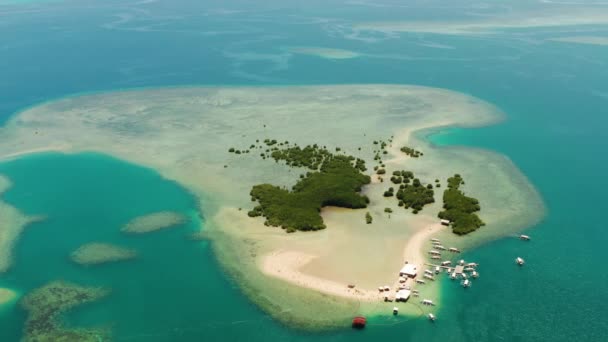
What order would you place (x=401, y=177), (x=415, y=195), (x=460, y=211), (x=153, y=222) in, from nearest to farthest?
(x=460, y=211), (x=153, y=222), (x=415, y=195), (x=401, y=177)

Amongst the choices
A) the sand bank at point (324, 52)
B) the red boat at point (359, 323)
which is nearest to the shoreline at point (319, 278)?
the red boat at point (359, 323)

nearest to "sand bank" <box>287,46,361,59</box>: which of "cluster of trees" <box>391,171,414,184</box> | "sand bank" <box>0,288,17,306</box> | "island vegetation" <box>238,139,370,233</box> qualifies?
"island vegetation" <box>238,139,370,233</box>

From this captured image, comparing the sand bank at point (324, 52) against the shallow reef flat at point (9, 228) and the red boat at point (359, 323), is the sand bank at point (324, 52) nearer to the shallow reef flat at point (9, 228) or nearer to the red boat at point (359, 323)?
the shallow reef flat at point (9, 228)

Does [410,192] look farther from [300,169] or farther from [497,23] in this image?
[497,23]

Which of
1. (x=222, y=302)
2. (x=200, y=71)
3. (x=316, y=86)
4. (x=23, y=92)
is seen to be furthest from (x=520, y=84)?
(x=23, y=92)

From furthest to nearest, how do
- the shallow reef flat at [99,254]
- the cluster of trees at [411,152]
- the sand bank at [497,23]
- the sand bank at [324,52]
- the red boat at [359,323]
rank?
1. the sand bank at [497,23]
2. the sand bank at [324,52]
3. the cluster of trees at [411,152]
4. the shallow reef flat at [99,254]
5. the red boat at [359,323]

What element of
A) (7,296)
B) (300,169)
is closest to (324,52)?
(300,169)

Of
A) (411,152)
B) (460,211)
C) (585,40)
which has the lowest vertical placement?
(460,211)
